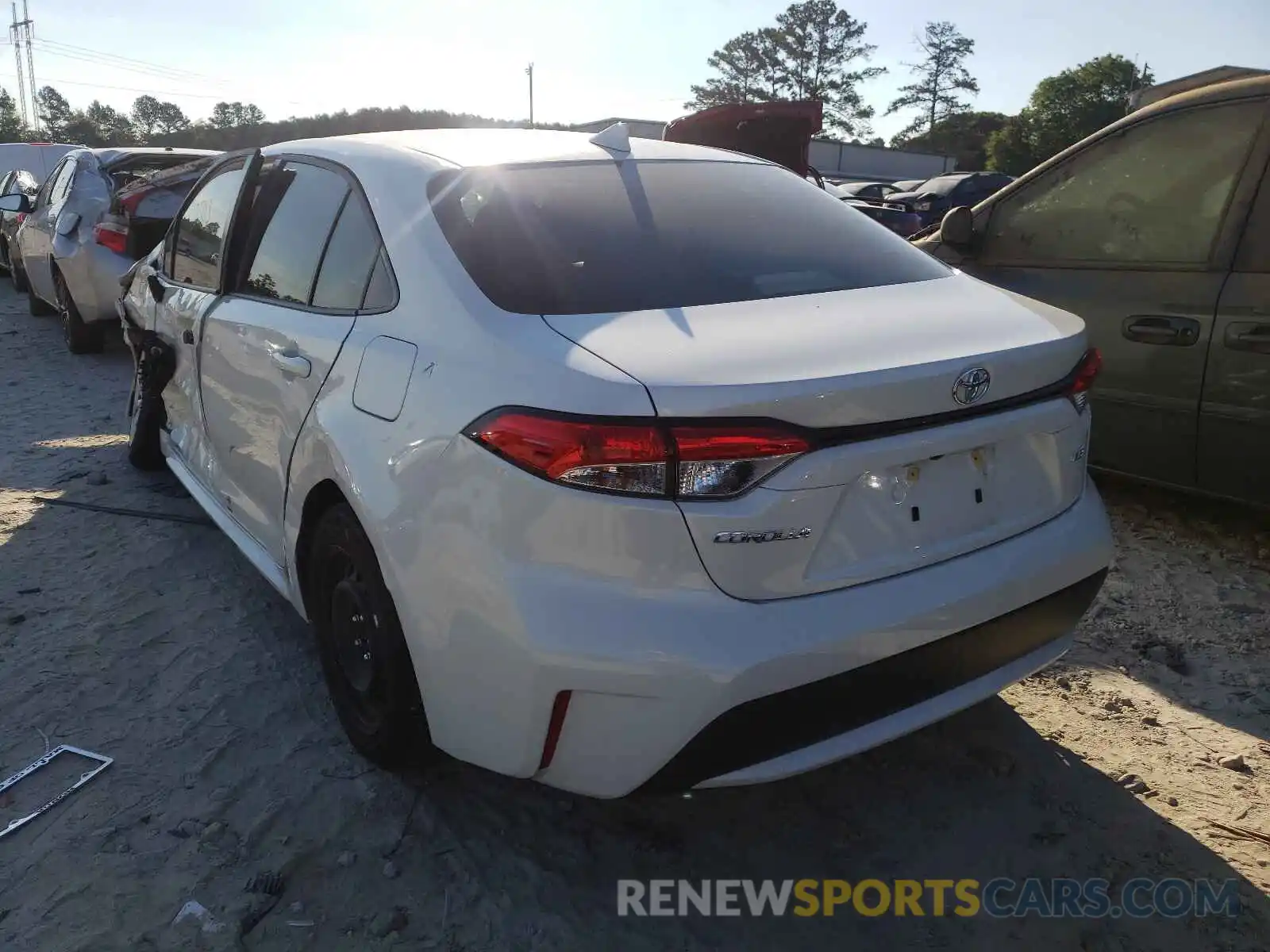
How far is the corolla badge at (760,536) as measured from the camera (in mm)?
1749

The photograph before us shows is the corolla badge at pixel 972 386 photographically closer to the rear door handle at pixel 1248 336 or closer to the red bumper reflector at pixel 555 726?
the red bumper reflector at pixel 555 726

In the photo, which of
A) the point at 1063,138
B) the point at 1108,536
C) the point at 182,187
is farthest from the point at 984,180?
the point at 1063,138

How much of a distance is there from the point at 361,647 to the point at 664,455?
1.17 m

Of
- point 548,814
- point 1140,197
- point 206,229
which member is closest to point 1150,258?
point 1140,197

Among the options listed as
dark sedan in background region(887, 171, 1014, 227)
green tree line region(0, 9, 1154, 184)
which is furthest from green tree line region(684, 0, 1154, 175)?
dark sedan in background region(887, 171, 1014, 227)

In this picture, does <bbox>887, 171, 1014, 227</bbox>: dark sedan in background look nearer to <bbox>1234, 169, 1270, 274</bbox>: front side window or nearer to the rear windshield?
<bbox>1234, 169, 1270, 274</bbox>: front side window

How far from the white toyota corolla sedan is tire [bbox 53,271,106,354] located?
6381 millimetres

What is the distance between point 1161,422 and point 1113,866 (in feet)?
6.83

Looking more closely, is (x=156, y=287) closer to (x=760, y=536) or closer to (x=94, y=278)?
(x=760, y=536)

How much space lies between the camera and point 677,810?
2451mm

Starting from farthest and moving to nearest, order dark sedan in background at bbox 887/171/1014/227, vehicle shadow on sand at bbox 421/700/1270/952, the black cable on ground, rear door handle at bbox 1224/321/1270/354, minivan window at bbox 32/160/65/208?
dark sedan in background at bbox 887/171/1014/227 → minivan window at bbox 32/160/65/208 → the black cable on ground → rear door handle at bbox 1224/321/1270/354 → vehicle shadow on sand at bbox 421/700/1270/952

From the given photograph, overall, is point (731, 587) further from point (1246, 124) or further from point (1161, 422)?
point (1246, 124)

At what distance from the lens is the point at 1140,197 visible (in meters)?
3.93

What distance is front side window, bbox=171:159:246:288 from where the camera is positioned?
11.4 ft
